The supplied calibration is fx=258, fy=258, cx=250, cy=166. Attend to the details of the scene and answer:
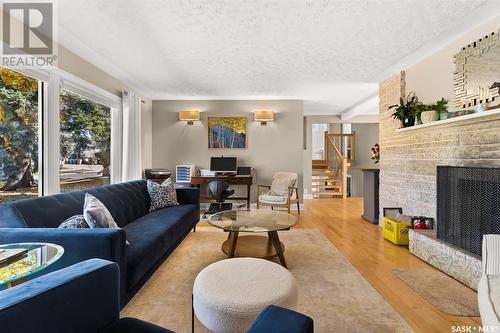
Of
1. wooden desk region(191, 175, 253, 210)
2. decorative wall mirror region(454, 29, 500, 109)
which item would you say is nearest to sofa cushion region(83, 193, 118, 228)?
wooden desk region(191, 175, 253, 210)

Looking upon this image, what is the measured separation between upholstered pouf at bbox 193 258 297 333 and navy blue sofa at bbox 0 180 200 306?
61 cm

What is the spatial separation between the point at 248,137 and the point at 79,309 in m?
4.81

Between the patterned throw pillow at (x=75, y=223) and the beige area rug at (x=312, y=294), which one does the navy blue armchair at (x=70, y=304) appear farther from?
the patterned throw pillow at (x=75, y=223)

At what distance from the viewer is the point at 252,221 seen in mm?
2865

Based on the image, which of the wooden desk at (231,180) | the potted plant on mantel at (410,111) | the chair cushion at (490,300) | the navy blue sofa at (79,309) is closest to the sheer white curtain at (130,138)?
the wooden desk at (231,180)

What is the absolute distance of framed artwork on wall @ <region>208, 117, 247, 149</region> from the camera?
559cm

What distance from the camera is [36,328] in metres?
0.84

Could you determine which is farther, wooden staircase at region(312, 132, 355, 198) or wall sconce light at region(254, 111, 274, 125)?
wooden staircase at region(312, 132, 355, 198)

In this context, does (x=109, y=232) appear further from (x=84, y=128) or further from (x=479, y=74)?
(x=479, y=74)

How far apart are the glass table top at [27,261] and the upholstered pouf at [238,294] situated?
752mm

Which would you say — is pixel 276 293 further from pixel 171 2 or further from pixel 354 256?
pixel 171 2

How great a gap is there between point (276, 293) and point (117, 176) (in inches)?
150

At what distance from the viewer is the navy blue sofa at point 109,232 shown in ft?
5.32

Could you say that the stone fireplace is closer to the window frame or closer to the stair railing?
the window frame
